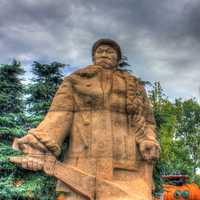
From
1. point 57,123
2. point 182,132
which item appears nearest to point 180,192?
point 57,123

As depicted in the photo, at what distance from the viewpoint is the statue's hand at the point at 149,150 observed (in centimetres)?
611

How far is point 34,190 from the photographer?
501 inches

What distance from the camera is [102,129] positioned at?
6.13m

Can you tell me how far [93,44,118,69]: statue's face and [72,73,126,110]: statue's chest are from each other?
0.27 meters

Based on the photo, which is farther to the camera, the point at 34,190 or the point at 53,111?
the point at 34,190

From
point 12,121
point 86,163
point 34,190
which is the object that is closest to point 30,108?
point 12,121

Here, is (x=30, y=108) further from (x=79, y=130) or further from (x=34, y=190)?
(x=79, y=130)

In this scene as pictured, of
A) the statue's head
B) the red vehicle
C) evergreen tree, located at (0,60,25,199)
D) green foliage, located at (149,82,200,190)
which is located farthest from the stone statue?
green foliage, located at (149,82,200,190)

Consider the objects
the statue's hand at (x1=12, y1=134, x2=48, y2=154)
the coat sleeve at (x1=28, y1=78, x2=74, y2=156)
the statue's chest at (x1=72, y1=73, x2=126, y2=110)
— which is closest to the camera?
the statue's hand at (x1=12, y1=134, x2=48, y2=154)

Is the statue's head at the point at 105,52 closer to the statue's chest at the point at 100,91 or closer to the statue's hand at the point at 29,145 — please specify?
the statue's chest at the point at 100,91

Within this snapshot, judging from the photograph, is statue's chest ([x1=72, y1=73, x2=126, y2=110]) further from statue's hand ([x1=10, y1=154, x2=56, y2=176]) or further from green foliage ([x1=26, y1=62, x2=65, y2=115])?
green foliage ([x1=26, y1=62, x2=65, y2=115])

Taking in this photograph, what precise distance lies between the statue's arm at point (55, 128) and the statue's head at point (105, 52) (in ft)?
2.91

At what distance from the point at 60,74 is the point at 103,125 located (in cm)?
1077

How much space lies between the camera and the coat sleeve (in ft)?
18.8
